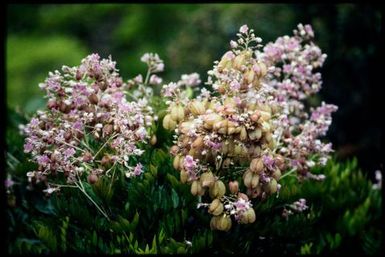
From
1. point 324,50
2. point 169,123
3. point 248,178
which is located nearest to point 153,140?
point 169,123

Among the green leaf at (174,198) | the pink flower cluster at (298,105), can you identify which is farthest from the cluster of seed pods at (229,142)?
the pink flower cluster at (298,105)

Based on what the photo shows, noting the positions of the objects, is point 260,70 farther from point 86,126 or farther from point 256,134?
point 86,126

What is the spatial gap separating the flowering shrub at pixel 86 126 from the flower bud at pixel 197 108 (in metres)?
0.25

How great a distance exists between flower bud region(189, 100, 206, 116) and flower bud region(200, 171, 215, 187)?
29cm

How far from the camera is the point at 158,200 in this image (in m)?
3.11

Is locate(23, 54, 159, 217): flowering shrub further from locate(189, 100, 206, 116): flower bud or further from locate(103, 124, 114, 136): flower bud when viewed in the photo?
locate(189, 100, 206, 116): flower bud

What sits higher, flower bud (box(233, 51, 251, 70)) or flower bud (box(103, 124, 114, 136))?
flower bud (box(233, 51, 251, 70))

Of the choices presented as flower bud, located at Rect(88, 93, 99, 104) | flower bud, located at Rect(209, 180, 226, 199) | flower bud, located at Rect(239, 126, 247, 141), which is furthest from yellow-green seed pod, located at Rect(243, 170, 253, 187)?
flower bud, located at Rect(88, 93, 99, 104)

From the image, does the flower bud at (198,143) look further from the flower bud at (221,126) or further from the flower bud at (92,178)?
the flower bud at (92,178)

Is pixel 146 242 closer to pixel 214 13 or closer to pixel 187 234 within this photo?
pixel 187 234

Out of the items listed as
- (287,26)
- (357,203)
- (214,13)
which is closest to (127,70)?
(214,13)

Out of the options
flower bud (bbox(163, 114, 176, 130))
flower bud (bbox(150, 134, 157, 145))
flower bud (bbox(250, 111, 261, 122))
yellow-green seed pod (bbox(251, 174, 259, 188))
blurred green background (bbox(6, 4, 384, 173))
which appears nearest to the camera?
flower bud (bbox(250, 111, 261, 122))

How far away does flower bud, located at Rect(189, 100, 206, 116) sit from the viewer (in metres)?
2.98

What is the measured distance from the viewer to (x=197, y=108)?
2975mm
